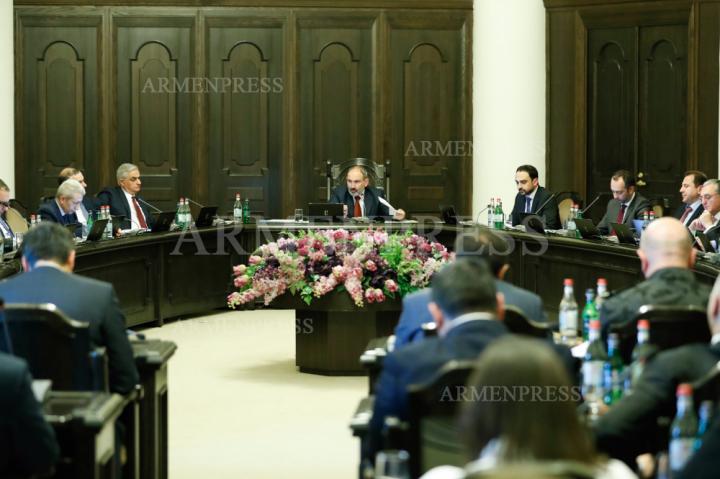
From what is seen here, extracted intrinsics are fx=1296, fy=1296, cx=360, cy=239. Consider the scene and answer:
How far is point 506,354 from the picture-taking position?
2070 millimetres

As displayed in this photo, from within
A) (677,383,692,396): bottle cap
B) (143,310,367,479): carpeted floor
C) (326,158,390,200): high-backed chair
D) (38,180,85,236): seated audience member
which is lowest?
(143,310,367,479): carpeted floor

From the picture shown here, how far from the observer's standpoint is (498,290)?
14.7 ft

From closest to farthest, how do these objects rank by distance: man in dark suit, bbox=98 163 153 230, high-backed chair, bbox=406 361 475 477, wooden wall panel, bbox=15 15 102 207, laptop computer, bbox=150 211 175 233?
1. high-backed chair, bbox=406 361 475 477
2. laptop computer, bbox=150 211 175 233
3. man in dark suit, bbox=98 163 153 230
4. wooden wall panel, bbox=15 15 102 207

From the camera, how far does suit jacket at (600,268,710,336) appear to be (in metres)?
4.35

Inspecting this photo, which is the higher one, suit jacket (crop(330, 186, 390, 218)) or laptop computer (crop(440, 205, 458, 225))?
suit jacket (crop(330, 186, 390, 218))

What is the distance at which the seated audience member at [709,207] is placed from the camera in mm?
8125

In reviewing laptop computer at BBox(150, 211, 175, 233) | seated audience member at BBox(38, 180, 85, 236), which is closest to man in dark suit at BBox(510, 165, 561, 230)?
laptop computer at BBox(150, 211, 175, 233)

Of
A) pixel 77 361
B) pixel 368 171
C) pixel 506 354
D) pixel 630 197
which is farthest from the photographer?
pixel 368 171

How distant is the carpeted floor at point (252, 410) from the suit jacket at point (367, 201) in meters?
1.37

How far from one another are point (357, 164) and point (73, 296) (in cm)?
743

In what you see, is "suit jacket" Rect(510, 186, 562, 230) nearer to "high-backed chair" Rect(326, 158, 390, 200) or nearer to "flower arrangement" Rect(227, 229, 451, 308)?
"high-backed chair" Rect(326, 158, 390, 200)

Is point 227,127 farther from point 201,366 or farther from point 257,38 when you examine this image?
point 201,366

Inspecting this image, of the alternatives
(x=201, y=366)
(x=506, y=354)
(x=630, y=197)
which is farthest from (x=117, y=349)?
(x=630, y=197)

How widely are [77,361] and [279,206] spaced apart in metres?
8.54
